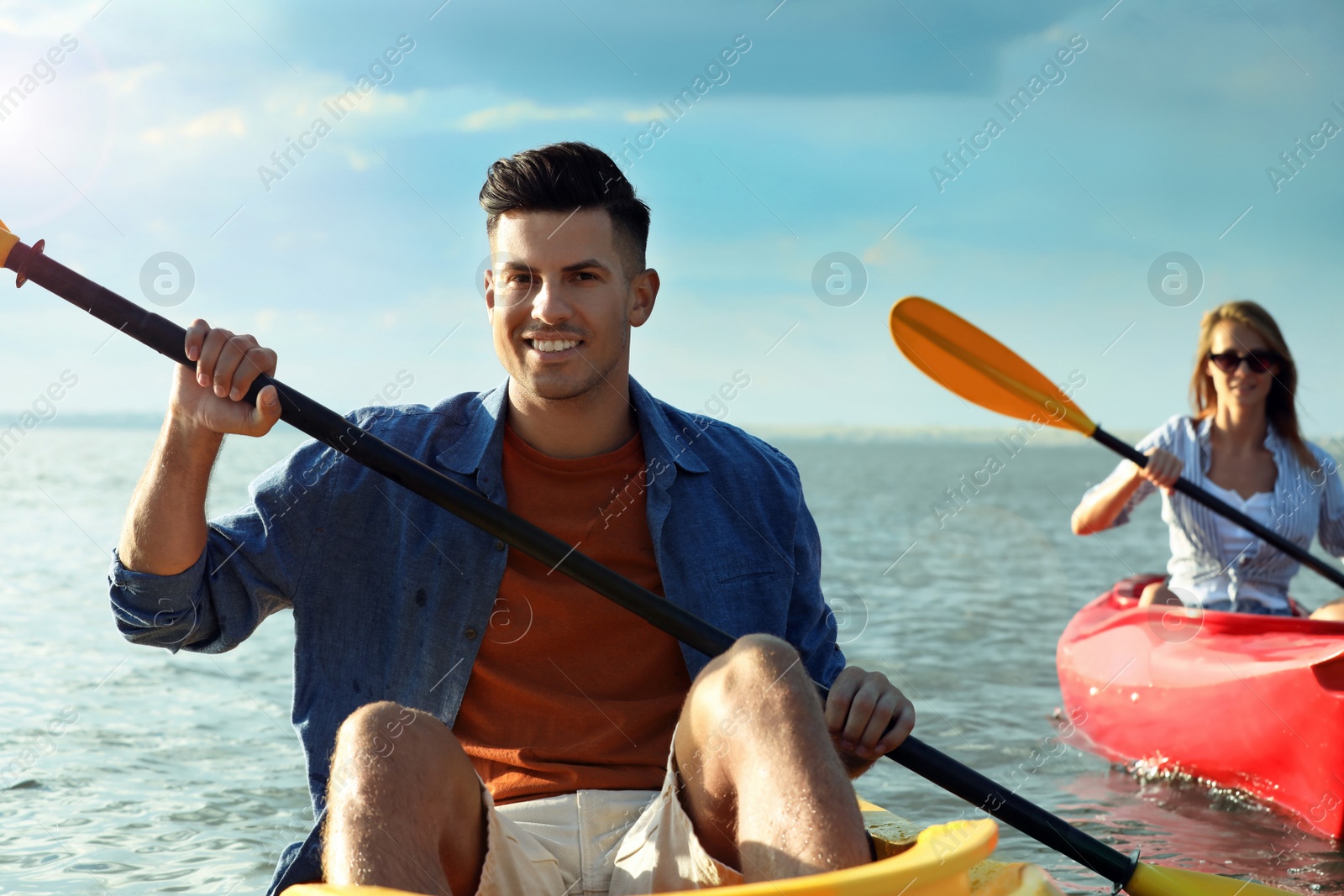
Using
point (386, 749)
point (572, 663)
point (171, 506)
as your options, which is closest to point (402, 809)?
point (386, 749)

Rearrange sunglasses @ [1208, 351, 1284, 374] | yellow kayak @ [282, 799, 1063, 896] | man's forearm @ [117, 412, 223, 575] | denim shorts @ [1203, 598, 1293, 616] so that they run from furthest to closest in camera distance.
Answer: denim shorts @ [1203, 598, 1293, 616]
sunglasses @ [1208, 351, 1284, 374]
man's forearm @ [117, 412, 223, 575]
yellow kayak @ [282, 799, 1063, 896]

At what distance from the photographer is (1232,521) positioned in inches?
184

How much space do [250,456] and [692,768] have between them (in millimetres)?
42316

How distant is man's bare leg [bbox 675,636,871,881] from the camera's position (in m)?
1.61

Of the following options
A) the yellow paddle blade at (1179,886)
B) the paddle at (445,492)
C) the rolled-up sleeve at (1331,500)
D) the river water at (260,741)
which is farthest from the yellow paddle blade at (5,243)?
the rolled-up sleeve at (1331,500)

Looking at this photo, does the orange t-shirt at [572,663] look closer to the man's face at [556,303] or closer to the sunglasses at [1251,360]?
the man's face at [556,303]

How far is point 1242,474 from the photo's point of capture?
16.1 ft

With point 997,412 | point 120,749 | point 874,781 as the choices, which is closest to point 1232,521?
point 997,412

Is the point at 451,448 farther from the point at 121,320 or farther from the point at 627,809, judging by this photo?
the point at 627,809

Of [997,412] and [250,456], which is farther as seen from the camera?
[250,456]

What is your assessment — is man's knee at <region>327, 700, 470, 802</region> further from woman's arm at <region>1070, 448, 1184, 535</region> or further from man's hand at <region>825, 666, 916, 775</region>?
woman's arm at <region>1070, 448, 1184, 535</region>

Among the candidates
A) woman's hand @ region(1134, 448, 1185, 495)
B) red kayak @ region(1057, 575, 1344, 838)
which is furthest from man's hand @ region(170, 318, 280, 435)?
woman's hand @ region(1134, 448, 1185, 495)

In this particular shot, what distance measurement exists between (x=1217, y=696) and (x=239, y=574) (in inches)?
141

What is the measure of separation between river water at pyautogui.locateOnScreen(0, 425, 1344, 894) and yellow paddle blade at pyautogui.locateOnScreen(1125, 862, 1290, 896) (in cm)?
112
